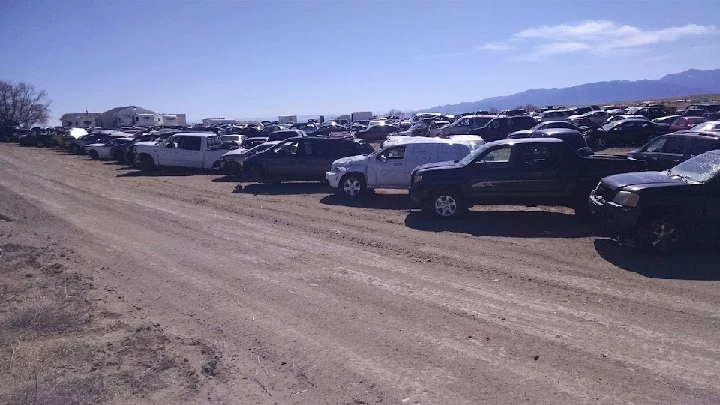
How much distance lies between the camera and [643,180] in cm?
1041

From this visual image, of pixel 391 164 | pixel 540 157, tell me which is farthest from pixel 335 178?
pixel 540 157

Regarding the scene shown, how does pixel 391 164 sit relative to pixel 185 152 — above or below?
below

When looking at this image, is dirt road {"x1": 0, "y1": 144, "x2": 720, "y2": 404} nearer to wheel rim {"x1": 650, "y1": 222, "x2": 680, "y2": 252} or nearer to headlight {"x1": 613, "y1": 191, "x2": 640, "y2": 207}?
wheel rim {"x1": 650, "y1": 222, "x2": 680, "y2": 252}

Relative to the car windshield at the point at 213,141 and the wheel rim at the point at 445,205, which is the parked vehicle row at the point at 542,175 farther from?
the car windshield at the point at 213,141

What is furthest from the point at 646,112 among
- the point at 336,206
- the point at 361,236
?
the point at 361,236

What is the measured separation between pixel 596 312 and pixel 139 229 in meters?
9.67

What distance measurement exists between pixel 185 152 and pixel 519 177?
684 inches

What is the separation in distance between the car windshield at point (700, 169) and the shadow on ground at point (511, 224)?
1.97m

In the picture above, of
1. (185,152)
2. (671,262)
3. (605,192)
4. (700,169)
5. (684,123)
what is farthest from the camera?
(684,123)

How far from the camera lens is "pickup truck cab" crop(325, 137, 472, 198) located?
1675 cm

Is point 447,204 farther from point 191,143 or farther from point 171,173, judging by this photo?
point 171,173

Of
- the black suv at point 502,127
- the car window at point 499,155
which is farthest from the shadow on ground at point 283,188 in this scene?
the black suv at point 502,127

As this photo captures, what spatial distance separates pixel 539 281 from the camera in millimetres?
8562

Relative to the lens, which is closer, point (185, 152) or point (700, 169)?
point (700, 169)
